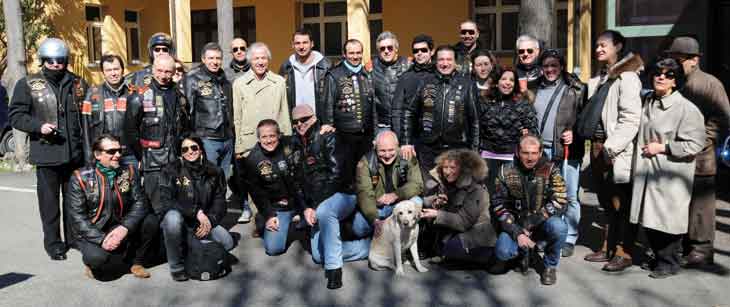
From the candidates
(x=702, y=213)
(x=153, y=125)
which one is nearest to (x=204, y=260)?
(x=153, y=125)

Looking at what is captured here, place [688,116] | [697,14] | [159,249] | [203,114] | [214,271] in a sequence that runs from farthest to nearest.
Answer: [697,14], [203,114], [159,249], [214,271], [688,116]

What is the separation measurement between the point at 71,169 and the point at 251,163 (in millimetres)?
1581

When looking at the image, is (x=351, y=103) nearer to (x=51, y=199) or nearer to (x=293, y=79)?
(x=293, y=79)

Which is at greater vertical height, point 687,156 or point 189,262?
point 687,156

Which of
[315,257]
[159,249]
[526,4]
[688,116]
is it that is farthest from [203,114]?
[688,116]

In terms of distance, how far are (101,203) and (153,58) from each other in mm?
2053

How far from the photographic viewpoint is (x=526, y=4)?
7391 millimetres

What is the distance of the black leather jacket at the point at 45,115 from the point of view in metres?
5.76

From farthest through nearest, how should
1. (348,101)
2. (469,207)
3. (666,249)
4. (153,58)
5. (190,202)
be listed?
(153,58), (348,101), (190,202), (469,207), (666,249)

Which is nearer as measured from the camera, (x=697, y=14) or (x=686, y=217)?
(x=686, y=217)

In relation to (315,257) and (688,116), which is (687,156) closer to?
(688,116)

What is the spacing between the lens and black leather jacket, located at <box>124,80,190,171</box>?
19.2 ft

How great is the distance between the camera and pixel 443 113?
19.5 feet

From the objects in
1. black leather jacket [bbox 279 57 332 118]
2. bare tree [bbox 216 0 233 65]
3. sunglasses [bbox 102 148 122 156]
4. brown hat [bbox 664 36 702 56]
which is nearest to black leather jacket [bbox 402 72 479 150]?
black leather jacket [bbox 279 57 332 118]
